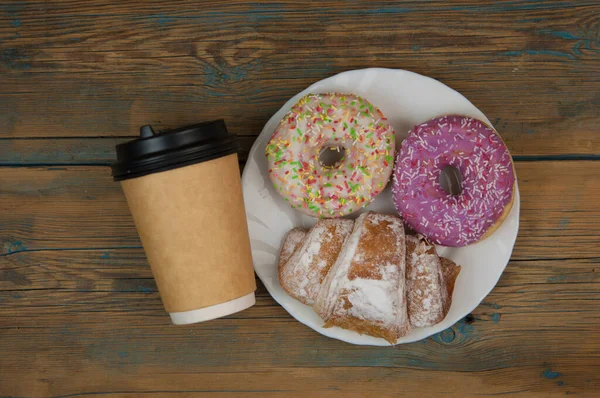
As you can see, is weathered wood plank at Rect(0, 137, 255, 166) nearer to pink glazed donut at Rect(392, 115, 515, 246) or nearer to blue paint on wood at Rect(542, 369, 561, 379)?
pink glazed donut at Rect(392, 115, 515, 246)

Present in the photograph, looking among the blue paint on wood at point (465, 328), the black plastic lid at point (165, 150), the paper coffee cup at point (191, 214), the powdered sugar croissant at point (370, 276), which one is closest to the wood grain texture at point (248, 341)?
the blue paint on wood at point (465, 328)

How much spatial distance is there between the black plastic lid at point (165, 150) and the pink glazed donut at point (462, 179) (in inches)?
21.8

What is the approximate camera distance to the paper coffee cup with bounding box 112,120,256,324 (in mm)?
1119

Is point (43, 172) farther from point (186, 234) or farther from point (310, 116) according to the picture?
point (310, 116)

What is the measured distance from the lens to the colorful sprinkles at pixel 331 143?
136cm

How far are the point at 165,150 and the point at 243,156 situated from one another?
1.52ft

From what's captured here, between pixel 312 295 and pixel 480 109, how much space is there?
2.60 ft

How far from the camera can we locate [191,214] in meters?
1.17

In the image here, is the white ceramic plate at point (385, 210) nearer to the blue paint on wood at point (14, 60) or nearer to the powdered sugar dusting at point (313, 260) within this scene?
the powdered sugar dusting at point (313, 260)

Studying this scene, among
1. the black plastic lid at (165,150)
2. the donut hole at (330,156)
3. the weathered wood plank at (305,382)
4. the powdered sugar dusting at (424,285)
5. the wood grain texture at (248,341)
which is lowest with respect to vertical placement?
the weathered wood plank at (305,382)

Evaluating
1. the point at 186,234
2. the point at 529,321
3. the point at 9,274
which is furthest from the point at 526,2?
the point at 9,274

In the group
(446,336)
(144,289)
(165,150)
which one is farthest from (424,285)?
(144,289)

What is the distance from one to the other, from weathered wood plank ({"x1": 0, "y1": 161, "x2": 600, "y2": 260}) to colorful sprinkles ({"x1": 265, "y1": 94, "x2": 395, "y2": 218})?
518 millimetres

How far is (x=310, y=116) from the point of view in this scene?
4.45 feet
